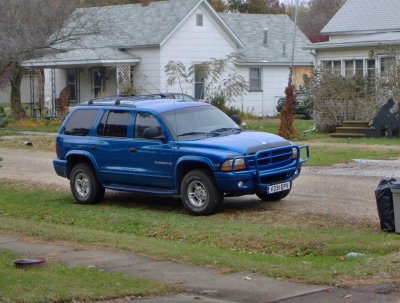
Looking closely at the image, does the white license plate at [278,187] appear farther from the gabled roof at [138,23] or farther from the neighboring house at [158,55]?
the gabled roof at [138,23]

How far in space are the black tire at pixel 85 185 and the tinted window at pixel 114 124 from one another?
0.75m

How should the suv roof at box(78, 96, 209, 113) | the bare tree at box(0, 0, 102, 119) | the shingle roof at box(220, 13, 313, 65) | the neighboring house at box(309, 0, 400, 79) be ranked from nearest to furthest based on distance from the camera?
1. the suv roof at box(78, 96, 209, 113)
2. the neighboring house at box(309, 0, 400, 79)
3. the bare tree at box(0, 0, 102, 119)
4. the shingle roof at box(220, 13, 313, 65)

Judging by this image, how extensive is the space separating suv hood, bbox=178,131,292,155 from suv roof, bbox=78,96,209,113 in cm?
107

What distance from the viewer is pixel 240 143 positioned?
14.1 meters

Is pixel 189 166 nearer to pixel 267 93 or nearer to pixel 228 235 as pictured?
pixel 228 235

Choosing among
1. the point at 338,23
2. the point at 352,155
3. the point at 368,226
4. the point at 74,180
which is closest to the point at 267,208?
the point at 368,226

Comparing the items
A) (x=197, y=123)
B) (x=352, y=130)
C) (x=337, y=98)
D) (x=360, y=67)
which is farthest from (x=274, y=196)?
(x=360, y=67)

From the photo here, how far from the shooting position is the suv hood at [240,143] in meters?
13.9

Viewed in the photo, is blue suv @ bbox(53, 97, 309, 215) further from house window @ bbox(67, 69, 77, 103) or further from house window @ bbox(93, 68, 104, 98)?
house window @ bbox(67, 69, 77, 103)

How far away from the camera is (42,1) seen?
36500mm

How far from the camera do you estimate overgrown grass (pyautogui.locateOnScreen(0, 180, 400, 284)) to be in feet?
33.3

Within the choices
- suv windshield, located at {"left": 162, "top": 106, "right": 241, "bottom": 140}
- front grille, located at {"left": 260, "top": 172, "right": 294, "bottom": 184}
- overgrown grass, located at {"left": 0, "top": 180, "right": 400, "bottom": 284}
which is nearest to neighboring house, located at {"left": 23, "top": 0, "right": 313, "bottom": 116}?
suv windshield, located at {"left": 162, "top": 106, "right": 241, "bottom": 140}

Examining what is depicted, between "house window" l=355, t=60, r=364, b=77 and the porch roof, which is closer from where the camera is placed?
"house window" l=355, t=60, r=364, b=77

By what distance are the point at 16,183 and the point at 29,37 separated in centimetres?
1515
